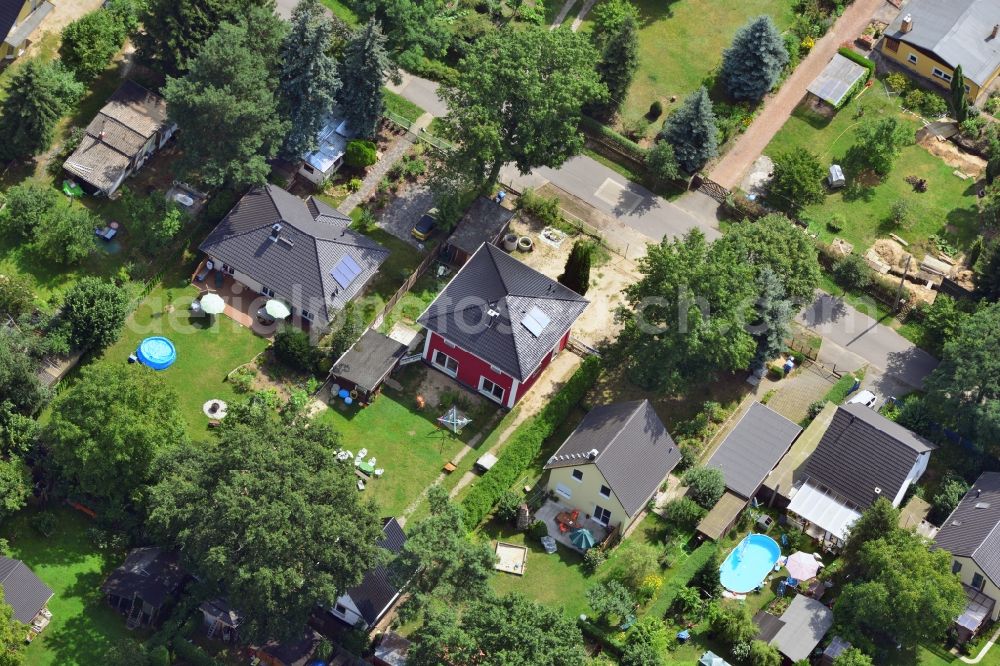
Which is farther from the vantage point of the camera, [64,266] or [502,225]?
[502,225]

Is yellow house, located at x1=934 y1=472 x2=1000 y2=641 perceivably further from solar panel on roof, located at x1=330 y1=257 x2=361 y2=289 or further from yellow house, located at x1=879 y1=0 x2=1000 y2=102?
solar panel on roof, located at x1=330 y1=257 x2=361 y2=289

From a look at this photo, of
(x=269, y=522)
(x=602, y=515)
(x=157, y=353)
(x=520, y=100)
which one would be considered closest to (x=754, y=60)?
(x=520, y=100)

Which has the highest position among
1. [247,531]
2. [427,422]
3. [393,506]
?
[427,422]

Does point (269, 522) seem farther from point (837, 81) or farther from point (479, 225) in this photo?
point (837, 81)

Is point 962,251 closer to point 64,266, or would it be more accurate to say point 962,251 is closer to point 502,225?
point 502,225

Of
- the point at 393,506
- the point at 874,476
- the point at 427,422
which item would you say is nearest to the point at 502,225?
the point at 427,422
